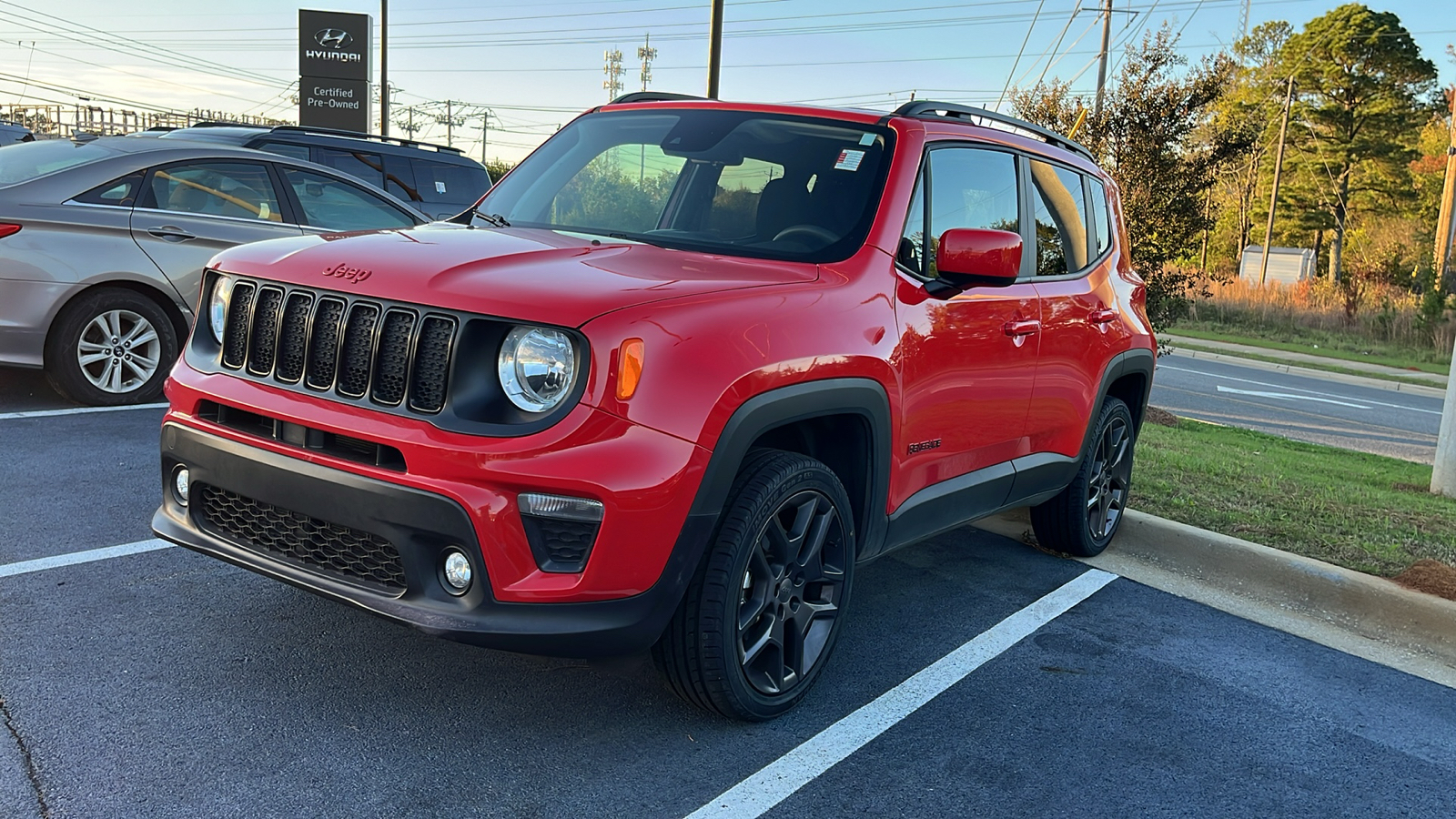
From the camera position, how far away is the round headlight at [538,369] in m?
2.86

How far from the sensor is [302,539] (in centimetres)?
309

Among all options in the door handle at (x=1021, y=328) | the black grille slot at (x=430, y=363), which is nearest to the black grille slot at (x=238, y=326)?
the black grille slot at (x=430, y=363)

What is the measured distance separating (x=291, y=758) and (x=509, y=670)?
842 mm

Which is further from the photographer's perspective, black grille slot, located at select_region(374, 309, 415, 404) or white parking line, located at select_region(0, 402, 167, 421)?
white parking line, located at select_region(0, 402, 167, 421)

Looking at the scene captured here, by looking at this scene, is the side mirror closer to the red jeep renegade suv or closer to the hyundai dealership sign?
the red jeep renegade suv

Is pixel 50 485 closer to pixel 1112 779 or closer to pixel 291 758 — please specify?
pixel 291 758

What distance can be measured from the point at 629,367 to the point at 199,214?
18.6 ft

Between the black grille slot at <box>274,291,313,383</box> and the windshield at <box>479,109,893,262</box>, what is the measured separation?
1206 mm

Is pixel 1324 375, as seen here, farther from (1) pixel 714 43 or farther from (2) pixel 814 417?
(2) pixel 814 417

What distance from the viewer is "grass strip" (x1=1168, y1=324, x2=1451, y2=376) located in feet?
74.8

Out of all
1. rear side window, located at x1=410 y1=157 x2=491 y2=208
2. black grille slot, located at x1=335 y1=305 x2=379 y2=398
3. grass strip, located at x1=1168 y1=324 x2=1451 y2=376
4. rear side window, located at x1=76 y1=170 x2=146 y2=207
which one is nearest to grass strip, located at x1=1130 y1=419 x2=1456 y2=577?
black grille slot, located at x1=335 y1=305 x2=379 y2=398

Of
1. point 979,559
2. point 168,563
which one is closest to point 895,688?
point 979,559

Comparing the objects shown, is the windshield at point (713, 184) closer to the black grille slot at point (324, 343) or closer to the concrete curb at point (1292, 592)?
the black grille slot at point (324, 343)

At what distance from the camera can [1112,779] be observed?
3.29 meters
